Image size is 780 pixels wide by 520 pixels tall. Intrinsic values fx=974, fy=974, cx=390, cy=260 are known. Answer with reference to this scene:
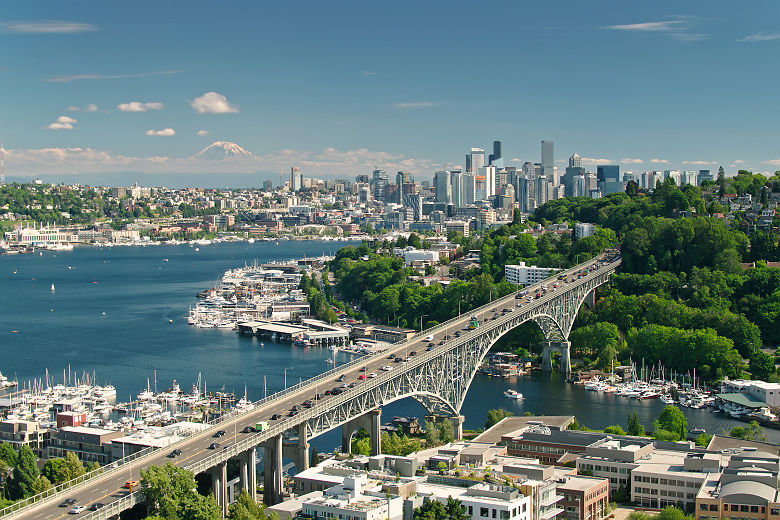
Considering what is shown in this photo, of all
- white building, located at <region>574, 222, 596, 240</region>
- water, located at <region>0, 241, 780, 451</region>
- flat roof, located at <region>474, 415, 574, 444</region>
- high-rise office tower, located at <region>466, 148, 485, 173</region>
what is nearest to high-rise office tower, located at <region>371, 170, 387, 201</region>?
high-rise office tower, located at <region>466, 148, 485, 173</region>

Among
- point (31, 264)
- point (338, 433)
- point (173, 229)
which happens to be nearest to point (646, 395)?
point (338, 433)

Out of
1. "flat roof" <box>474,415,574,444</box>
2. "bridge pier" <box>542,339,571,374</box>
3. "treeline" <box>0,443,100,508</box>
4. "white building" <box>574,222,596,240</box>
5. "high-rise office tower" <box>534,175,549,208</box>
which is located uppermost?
"high-rise office tower" <box>534,175,549,208</box>

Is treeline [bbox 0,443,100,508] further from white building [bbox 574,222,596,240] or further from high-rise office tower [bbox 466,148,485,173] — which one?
high-rise office tower [bbox 466,148,485,173]

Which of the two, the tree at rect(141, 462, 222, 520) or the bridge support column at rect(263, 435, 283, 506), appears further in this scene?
the bridge support column at rect(263, 435, 283, 506)

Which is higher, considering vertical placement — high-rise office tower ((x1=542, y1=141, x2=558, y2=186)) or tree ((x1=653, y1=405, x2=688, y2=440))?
high-rise office tower ((x1=542, y1=141, x2=558, y2=186))

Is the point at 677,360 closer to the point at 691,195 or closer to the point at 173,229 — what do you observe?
the point at 691,195
